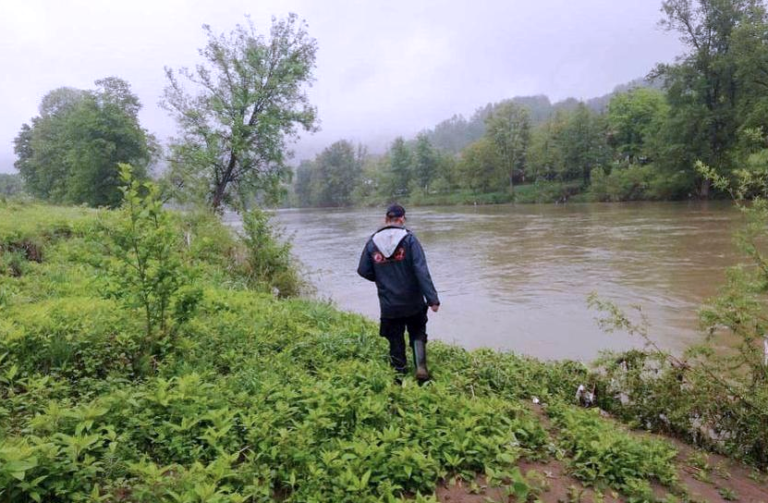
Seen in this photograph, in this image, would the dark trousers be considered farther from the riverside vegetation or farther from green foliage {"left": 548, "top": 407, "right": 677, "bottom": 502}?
green foliage {"left": 548, "top": 407, "right": 677, "bottom": 502}

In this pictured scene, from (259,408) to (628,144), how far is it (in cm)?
7280

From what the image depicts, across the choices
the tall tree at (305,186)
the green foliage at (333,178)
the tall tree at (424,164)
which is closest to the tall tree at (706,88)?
the tall tree at (424,164)

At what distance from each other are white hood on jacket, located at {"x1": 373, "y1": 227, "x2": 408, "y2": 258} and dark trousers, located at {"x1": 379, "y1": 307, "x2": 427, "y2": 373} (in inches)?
29.0

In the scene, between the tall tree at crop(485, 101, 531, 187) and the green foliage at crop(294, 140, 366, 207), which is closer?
the tall tree at crop(485, 101, 531, 187)

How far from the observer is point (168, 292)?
4648 millimetres

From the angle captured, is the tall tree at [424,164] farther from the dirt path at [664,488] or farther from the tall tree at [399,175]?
the dirt path at [664,488]

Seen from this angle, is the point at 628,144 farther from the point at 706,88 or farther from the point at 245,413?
the point at 245,413

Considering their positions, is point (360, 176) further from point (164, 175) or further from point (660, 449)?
point (660, 449)

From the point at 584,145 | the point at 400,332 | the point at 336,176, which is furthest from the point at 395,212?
the point at 336,176

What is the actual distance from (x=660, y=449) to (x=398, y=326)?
2.63 metres

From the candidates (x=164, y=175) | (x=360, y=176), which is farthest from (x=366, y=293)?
(x=360, y=176)

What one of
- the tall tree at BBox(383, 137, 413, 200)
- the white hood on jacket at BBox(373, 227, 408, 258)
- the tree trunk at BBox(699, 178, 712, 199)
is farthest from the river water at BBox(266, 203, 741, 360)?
the tall tree at BBox(383, 137, 413, 200)

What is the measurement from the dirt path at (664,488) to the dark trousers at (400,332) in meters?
1.56

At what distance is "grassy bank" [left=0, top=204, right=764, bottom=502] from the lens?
293 centimetres
